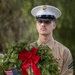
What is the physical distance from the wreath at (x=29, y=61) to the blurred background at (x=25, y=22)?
4058mm

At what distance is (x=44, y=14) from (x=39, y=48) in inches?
30.1

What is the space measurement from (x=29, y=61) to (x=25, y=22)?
5791 millimetres

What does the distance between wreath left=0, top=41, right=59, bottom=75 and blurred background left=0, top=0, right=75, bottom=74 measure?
13.3 ft

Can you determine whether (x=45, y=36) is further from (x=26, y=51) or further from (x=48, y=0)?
(x=48, y=0)

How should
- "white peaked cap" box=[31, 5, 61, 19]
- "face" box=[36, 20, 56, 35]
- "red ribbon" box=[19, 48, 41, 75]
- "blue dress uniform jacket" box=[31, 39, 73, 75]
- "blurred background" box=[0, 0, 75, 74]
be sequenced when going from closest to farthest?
"red ribbon" box=[19, 48, 41, 75] < "face" box=[36, 20, 56, 35] < "blue dress uniform jacket" box=[31, 39, 73, 75] < "white peaked cap" box=[31, 5, 61, 19] < "blurred background" box=[0, 0, 75, 74]

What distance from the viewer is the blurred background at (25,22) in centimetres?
1338

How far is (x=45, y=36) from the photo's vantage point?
30.6ft

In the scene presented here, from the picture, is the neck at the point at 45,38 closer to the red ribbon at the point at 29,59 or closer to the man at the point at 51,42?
the man at the point at 51,42

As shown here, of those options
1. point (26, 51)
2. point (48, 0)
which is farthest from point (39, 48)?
point (48, 0)

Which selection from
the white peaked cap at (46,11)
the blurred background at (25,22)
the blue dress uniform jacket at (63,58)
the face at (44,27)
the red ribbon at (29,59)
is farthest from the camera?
the blurred background at (25,22)

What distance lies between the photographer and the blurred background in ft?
43.9

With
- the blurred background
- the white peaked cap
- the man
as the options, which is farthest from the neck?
the blurred background

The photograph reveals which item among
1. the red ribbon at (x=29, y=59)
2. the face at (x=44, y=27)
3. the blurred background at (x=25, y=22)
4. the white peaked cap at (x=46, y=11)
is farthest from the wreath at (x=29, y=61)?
the blurred background at (x=25, y=22)

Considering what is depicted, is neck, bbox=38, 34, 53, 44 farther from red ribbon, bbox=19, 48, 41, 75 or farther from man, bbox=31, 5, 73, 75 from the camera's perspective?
red ribbon, bbox=19, 48, 41, 75
